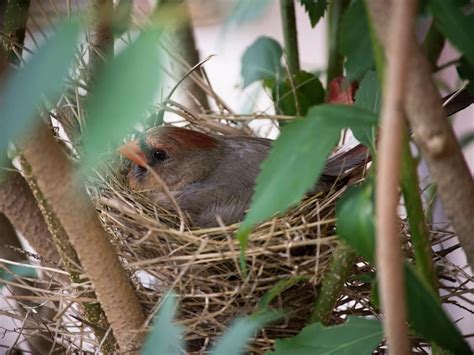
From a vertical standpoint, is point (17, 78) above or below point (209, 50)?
A: below

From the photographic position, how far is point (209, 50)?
1916mm

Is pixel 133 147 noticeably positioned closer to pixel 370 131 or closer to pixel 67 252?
pixel 67 252

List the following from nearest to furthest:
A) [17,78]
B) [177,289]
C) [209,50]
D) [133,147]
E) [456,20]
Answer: [17,78], [456,20], [177,289], [133,147], [209,50]

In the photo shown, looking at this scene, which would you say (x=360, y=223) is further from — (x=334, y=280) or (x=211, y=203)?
(x=211, y=203)

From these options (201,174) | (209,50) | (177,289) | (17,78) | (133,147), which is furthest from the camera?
(209,50)

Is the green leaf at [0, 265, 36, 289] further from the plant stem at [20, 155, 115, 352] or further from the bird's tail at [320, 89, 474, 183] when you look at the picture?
the bird's tail at [320, 89, 474, 183]

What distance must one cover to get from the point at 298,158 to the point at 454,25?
0.61 feet

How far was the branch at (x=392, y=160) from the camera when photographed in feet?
1.15

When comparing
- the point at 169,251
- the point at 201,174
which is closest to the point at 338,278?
the point at 169,251

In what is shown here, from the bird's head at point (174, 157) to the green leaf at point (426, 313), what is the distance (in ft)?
2.32

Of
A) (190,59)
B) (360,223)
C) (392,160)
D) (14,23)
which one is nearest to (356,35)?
(360,223)

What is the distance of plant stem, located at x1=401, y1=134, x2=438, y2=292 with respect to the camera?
23.2 inches

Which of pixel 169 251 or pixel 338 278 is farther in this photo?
pixel 169 251

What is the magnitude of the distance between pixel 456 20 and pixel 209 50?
1377mm
